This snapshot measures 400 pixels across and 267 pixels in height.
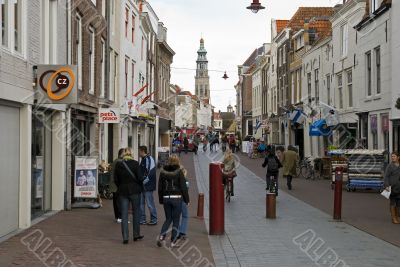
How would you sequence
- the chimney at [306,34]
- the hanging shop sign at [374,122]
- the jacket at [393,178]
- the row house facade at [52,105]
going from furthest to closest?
the chimney at [306,34], the hanging shop sign at [374,122], the jacket at [393,178], the row house facade at [52,105]

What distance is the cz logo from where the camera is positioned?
40.6 feet

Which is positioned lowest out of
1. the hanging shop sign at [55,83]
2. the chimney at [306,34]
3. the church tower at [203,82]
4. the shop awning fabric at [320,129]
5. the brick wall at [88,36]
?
the shop awning fabric at [320,129]

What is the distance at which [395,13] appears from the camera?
2083cm

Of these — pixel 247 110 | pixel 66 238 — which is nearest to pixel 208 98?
pixel 247 110

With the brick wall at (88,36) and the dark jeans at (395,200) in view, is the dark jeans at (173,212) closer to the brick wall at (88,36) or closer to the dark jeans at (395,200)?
the dark jeans at (395,200)

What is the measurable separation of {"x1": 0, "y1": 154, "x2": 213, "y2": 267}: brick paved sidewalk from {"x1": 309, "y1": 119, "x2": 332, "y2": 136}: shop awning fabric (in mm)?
17505

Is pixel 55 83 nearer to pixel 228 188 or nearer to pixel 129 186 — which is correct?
pixel 129 186

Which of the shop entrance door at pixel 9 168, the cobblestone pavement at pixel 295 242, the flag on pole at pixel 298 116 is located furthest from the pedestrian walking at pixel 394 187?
the flag on pole at pixel 298 116

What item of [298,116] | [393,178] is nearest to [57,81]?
[393,178]

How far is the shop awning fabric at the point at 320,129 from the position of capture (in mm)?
29906

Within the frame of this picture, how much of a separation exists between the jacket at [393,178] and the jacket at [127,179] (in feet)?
19.0

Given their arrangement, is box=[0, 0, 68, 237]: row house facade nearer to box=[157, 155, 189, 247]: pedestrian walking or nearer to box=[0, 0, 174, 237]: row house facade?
box=[0, 0, 174, 237]: row house facade

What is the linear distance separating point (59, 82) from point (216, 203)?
13.6 ft

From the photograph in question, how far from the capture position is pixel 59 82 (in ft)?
40.9
